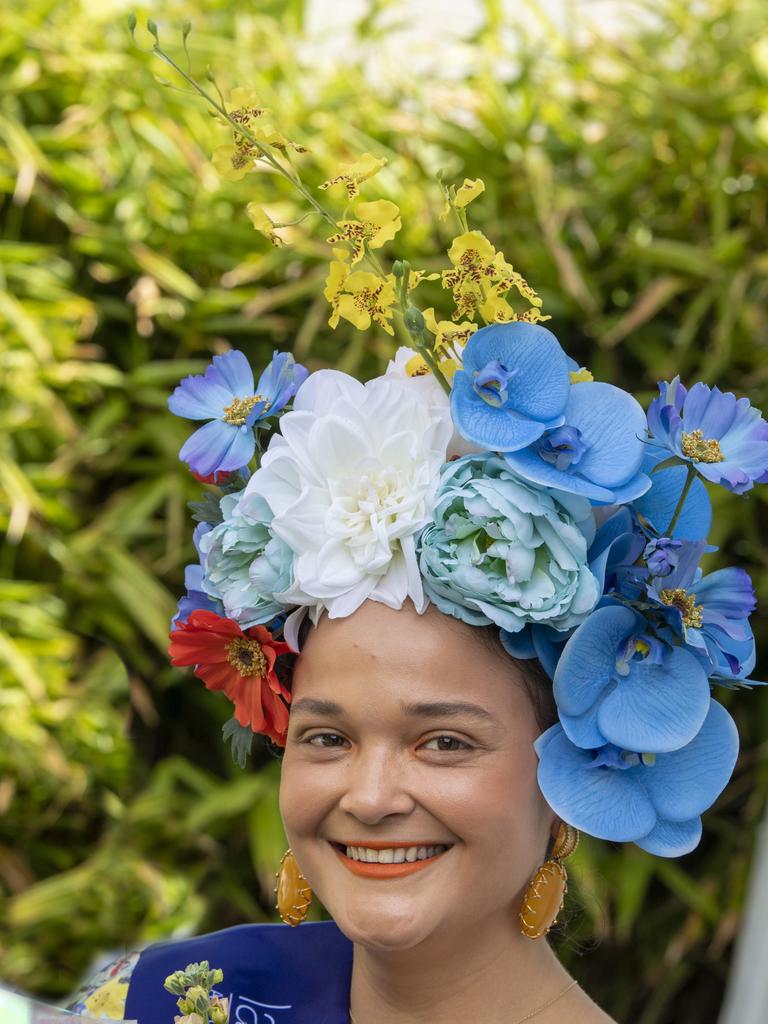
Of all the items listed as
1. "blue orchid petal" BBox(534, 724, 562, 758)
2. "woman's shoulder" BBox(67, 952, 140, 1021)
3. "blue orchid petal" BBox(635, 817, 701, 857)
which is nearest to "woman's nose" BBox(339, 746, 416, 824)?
"blue orchid petal" BBox(534, 724, 562, 758)

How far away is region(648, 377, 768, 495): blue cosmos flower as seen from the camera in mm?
1313

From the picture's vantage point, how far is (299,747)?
1.45m

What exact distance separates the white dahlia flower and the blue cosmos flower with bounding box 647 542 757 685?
0.24 m

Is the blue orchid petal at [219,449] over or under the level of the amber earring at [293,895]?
over

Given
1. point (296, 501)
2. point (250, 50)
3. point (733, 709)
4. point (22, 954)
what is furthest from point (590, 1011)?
point (250, 50)

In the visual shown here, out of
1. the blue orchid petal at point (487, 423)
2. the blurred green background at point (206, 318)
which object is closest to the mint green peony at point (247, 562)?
the blue orchid petal at point (487, 423)

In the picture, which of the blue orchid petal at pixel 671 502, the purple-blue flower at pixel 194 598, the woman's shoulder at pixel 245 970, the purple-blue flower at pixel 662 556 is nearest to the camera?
the purple-blue flower at pixel 662 556

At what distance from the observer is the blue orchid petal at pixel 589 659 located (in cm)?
135

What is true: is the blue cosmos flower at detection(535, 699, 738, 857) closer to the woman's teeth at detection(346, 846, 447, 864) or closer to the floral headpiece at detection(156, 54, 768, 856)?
the floral headpiece at detection(156, 54, 768, 856)

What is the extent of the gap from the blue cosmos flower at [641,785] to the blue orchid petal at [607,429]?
0.25 metres

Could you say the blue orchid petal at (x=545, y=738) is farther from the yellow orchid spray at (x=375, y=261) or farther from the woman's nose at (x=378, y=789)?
the yellow orchid spray at (x=375, y=261)

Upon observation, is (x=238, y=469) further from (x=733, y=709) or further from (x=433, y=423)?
(x=733, y=709)

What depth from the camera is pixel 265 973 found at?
5.57 feet

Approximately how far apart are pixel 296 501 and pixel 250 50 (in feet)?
7.03
